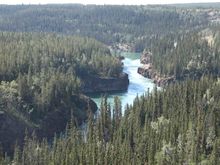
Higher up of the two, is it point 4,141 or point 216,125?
point 216,125

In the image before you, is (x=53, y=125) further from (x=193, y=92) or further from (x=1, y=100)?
(x=193, y=92)

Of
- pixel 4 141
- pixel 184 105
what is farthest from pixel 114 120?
pixel 4 141

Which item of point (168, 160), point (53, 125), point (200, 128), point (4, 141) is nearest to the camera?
point (168, 160)

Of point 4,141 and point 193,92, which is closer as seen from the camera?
point 4,141

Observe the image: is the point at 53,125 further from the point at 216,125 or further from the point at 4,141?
the point at 216,125

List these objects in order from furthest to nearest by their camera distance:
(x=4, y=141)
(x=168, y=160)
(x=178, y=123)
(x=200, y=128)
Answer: (x=4, y=141) < (x=178, y=123) < (x=200, y=128) < (x=168, y=160)

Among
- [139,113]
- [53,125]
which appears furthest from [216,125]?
[53,125]
